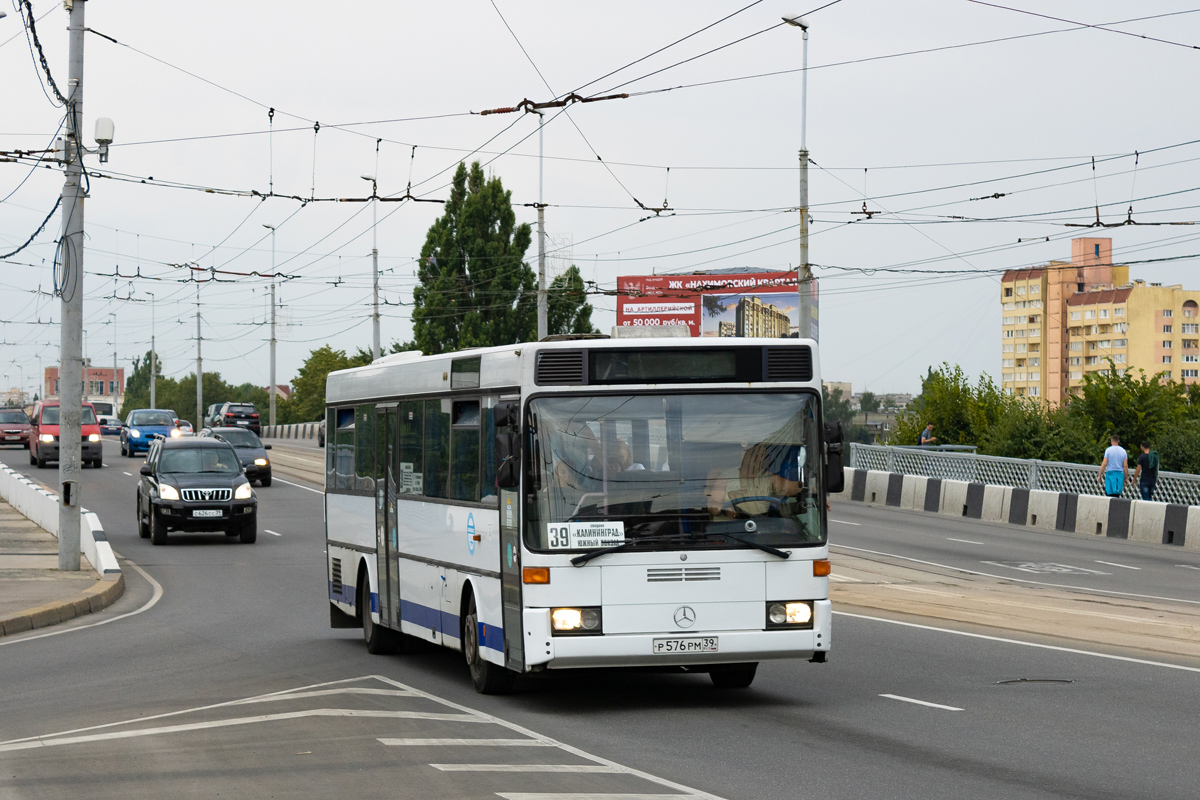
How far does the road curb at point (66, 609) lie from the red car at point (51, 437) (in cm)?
2867

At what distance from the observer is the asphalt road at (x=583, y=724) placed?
7.69 meters

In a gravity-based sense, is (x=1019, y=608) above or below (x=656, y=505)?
below

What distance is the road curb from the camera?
16.8 meters

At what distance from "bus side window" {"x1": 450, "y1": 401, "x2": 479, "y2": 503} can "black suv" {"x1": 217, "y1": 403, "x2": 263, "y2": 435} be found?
214 ft

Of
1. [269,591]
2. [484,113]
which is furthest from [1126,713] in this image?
[484,113]

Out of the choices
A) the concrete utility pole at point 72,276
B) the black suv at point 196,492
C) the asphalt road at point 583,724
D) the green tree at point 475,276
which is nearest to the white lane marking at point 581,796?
the asphalt road at point 583,724

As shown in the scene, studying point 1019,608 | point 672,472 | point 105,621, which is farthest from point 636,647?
point 105,621

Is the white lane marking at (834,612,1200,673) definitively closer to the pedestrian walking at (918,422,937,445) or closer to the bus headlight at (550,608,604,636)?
the bus headlight at (550,608,604,636)

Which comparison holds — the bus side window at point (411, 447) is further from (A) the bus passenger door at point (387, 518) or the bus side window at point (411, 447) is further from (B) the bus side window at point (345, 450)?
(B) the bus side window at point (345, 450)

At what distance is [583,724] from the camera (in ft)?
31.9

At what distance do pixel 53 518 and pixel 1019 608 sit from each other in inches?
768

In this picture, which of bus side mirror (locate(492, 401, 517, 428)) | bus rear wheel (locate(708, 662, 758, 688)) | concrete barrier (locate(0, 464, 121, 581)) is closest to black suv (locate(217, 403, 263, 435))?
concrete barrier (locate(0, 464, 121, 581))

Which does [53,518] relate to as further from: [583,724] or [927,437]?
[927,437]

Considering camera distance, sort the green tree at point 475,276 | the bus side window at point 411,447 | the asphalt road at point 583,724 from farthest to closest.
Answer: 1. the green tree at point 475,276
2. the bus side window at point 411,447
3. the asphalt road at point 583,724
